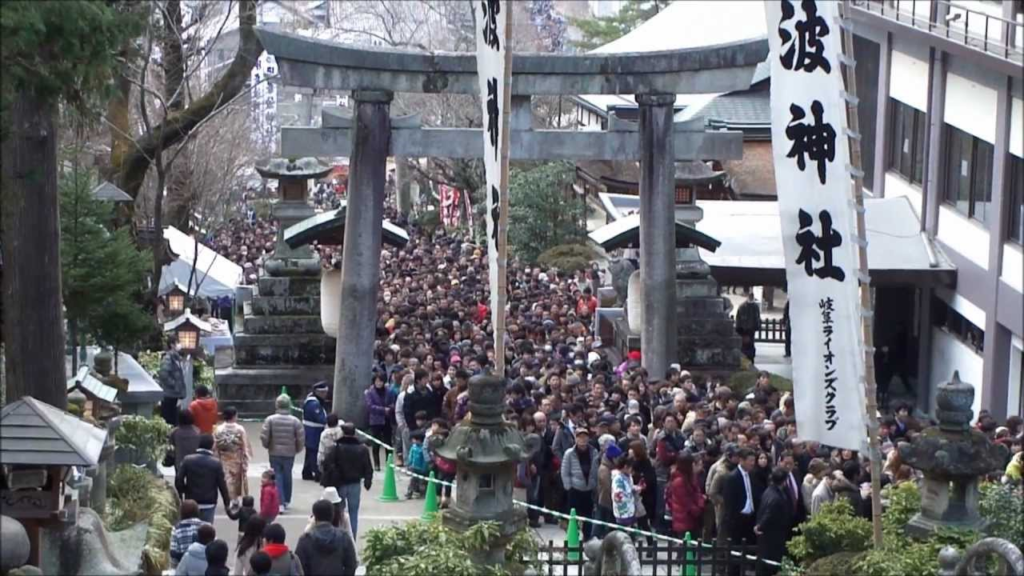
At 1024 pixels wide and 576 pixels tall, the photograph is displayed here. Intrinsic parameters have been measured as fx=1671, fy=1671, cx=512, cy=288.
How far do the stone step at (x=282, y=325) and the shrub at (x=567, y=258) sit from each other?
12869 mm

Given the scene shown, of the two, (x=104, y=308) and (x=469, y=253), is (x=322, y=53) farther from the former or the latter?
(x=469, y=253)

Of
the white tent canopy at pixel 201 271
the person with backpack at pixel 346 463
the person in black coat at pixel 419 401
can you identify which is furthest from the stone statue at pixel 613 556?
the white tent canopy at pixel 201 271

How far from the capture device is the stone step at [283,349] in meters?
24.5

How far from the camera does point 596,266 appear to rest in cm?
3681

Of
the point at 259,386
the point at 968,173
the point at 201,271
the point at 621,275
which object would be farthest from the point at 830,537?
the point at 201,271

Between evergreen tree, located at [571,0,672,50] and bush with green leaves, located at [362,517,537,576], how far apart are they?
47.9 meters

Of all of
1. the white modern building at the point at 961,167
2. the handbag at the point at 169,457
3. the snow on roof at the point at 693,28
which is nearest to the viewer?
the handbag at the point at 169,457

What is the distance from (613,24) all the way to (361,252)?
41941mm

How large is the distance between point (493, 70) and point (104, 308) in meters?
7.83

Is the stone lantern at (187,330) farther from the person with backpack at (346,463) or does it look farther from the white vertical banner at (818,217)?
the white vertical banner at (818,217)

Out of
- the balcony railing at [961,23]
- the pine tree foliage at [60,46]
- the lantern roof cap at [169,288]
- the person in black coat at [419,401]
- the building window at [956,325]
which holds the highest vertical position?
the balcony railing at [961,23]

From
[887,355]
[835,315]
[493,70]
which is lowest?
[887,355]

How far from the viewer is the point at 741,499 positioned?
49.9ft

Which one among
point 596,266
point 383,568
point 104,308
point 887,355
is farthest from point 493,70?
point 596,266
